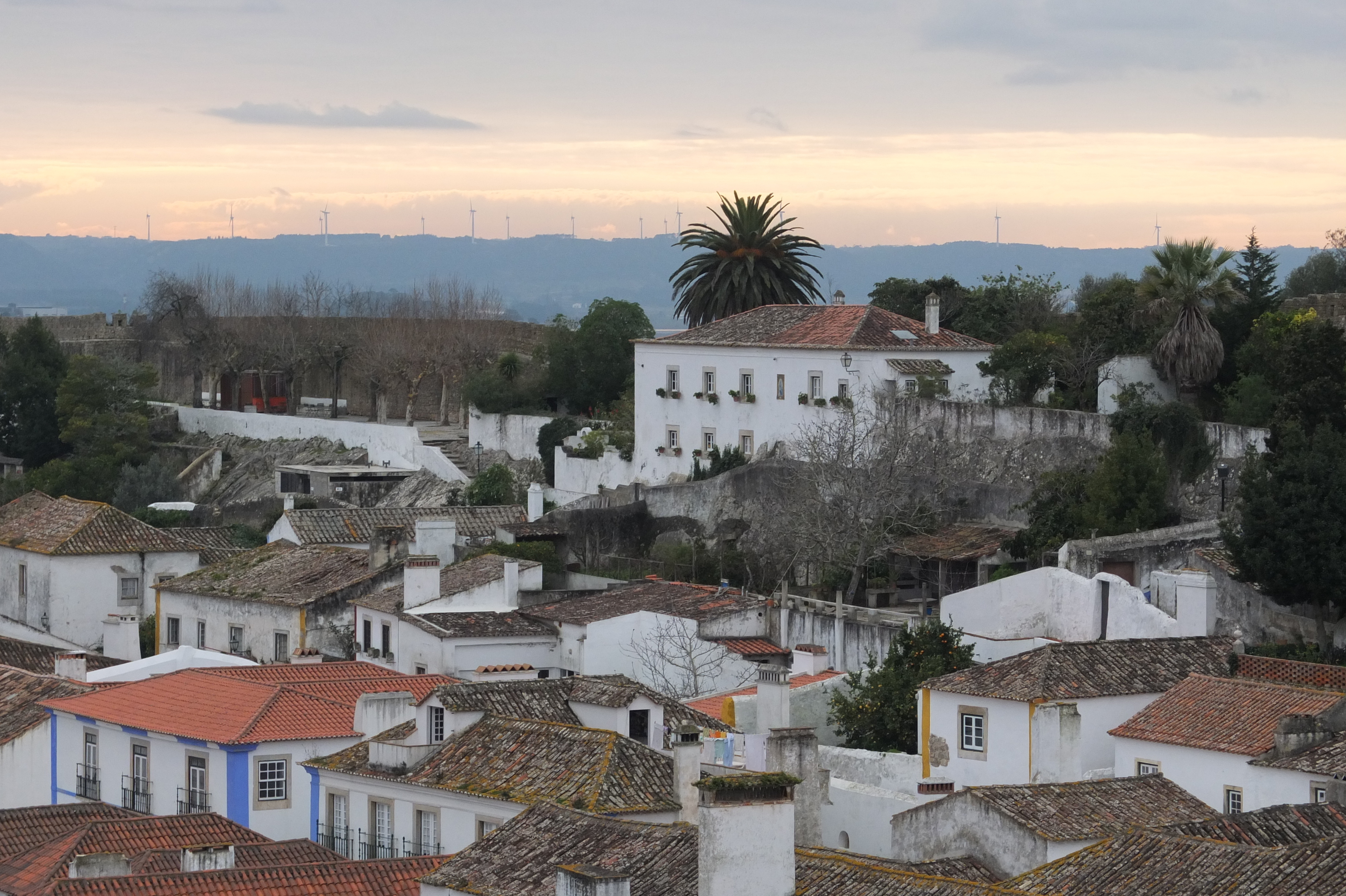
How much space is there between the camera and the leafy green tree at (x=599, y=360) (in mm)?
73875

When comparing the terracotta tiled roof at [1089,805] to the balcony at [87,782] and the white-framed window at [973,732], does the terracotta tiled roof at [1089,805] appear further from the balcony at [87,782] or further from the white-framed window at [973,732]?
the balcony at [87,782]

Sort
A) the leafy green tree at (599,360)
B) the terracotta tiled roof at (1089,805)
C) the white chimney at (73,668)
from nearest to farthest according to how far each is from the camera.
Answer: the terracotta tiled roof at (1089,805), the white chimney at (73,668), the leafy green tree at (599,360)

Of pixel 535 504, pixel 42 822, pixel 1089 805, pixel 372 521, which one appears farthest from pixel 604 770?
pixel 372 521

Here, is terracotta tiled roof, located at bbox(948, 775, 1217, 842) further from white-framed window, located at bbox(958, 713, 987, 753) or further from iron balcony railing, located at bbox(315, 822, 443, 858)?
iron balcony railing, located at bbox(315, 822, 443, 858)

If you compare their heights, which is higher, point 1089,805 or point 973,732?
point 1089,805

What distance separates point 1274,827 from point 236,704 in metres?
18.7

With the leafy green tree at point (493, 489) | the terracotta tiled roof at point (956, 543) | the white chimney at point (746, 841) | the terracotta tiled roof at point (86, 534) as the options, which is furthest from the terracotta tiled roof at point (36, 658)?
the white chimney at point (746, 841)

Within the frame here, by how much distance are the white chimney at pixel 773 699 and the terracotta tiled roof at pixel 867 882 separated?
11330 mm

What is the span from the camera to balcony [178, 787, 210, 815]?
35844 millimetres

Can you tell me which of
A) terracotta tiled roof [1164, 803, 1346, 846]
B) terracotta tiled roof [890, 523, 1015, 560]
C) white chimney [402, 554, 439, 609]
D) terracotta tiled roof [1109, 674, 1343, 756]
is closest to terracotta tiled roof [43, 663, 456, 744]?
white chimney [402, 554, 439, 609]

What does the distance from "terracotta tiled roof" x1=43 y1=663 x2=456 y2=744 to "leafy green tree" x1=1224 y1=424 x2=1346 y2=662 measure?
1489cm

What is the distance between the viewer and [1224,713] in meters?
Answer: 33.6

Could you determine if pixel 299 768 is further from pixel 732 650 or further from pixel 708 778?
pixel 708 778

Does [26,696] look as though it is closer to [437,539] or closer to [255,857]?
[437,539]
